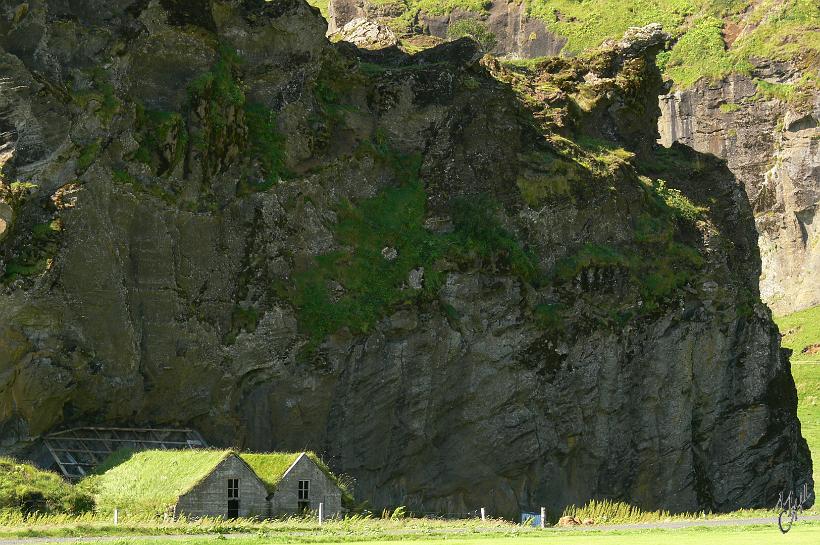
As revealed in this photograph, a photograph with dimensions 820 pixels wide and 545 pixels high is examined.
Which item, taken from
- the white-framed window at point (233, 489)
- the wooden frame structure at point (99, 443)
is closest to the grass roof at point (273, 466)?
the white-framed window at point (233, 489)

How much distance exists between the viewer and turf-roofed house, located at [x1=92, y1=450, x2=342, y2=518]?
5006cm

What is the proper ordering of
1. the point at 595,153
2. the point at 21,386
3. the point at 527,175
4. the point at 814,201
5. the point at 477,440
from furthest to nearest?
the point at 814,201
the point at 595,153
the point at 527,175
the point at 477,440
the point at 21,386

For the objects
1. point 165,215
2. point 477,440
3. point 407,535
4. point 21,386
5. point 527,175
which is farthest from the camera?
point 527,175

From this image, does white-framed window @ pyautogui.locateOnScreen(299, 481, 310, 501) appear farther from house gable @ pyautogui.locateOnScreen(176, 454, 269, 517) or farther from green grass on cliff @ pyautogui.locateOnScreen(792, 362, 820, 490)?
green grass on cliff @ pyautogui.locateOnScreen(792, 362, 820, 490)

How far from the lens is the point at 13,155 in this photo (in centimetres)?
5347

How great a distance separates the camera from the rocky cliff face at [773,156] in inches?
5315

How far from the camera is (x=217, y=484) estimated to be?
166 feet

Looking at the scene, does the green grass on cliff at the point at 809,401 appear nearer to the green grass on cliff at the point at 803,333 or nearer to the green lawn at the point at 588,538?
the green grass on cliff at the point at 803,333

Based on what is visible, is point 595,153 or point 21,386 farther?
point 595,153

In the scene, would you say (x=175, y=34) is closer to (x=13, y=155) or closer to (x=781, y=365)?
(x=13, y=155)

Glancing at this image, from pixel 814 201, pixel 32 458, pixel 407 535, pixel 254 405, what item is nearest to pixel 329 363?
pixel 254 405

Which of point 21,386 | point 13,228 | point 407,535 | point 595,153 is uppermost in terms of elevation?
point 595,153

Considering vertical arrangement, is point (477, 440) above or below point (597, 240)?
below

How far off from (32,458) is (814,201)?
9590 cm
